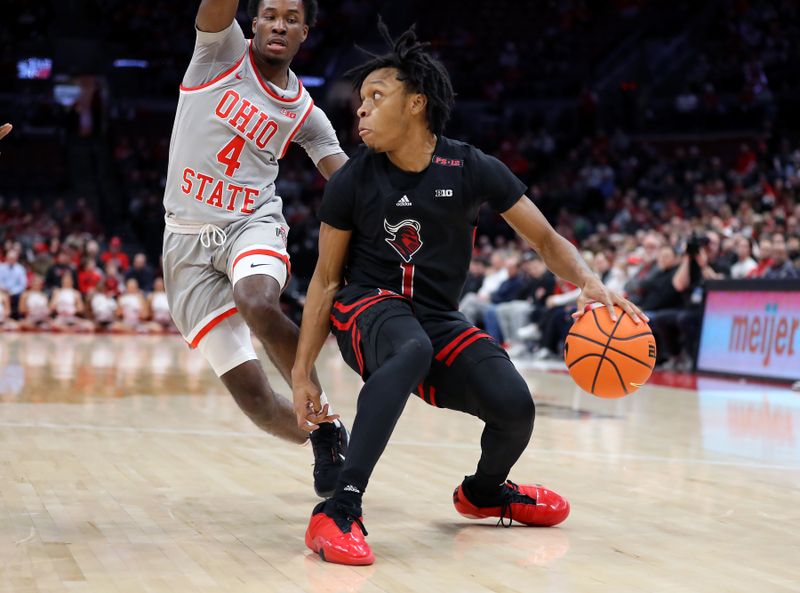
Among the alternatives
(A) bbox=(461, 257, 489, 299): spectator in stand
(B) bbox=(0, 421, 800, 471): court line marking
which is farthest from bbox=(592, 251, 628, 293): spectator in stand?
(B) bbox=(0, 421, 800, 471): court line marking

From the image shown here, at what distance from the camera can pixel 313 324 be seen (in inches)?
156

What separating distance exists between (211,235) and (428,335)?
132cm

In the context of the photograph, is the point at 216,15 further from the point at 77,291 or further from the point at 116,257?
the point at 116,257

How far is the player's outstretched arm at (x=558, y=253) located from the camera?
4.00 metres

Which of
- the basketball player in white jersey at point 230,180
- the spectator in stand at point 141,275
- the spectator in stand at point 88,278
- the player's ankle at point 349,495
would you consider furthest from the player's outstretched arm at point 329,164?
the spectator in stand at point 141,275

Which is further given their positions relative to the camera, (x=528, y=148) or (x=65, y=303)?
(x=528, y=148)

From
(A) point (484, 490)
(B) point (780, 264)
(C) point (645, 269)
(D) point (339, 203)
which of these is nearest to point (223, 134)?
(D) point (339, 203)

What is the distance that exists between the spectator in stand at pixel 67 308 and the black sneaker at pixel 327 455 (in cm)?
1588

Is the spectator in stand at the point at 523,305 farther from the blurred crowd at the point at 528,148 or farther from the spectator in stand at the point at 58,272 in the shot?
the spectator in stand at the point at 58,272

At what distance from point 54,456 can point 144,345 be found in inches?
427

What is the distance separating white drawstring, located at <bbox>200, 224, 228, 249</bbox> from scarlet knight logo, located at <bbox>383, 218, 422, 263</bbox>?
1126 mm

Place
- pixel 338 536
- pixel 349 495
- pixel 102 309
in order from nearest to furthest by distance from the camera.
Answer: pixel 338 536 < pixel 349 495 < pixel 102 309

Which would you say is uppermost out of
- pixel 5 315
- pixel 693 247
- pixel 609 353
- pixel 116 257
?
pixel 693 247

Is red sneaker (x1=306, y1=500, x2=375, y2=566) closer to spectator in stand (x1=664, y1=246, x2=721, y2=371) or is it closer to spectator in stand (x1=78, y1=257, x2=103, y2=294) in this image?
spectator in stand (x1=664, y1=246, x2=721, y2=371)
